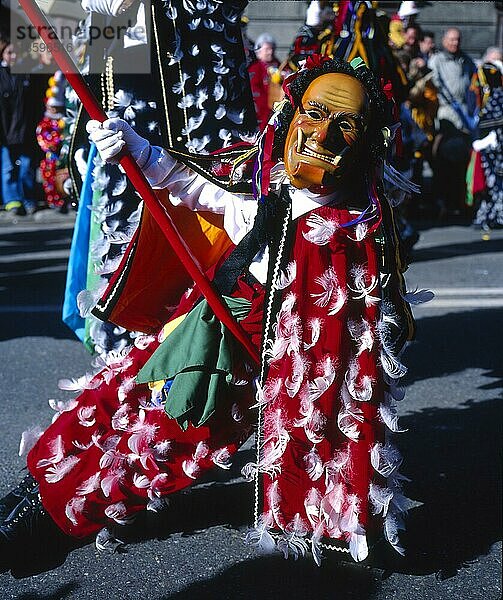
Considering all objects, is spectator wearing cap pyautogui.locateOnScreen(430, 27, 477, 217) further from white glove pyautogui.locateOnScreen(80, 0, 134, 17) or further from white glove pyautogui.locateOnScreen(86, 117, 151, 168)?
white glove pyautogui.locateOnScreen(86, 117, 151, 168)

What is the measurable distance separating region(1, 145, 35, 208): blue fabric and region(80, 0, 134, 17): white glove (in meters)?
6.18

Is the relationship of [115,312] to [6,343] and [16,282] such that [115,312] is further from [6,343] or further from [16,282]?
[16,282]

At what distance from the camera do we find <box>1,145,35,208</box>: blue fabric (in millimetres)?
9328

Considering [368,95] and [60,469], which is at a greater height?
[368,95]

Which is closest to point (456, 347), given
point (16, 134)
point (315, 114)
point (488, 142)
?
point (315, 114)

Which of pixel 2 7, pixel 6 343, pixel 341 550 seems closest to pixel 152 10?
pixel 341 550

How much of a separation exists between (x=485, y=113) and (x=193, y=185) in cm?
645

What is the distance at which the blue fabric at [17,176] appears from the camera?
9.33 metres

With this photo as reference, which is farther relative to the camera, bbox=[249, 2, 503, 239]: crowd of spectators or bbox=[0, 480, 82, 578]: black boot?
bbox=[249, 2, 503, 239]: crowd of spectators

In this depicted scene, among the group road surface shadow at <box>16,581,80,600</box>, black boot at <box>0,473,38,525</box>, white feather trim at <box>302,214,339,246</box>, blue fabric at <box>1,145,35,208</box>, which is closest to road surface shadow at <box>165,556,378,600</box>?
road surface shadow at <box>16,581,80,600</box>

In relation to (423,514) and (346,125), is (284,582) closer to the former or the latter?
(423,514)

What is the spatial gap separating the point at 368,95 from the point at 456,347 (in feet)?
9.13

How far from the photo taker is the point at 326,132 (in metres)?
2.43

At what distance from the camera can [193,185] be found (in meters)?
2.62
